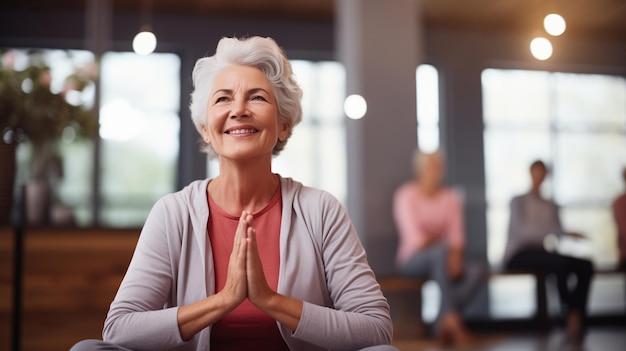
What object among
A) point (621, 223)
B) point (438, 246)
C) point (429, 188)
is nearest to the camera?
point (438, 246)

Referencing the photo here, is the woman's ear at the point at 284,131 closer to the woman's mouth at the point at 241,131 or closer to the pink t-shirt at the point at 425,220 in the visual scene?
the woman's mouth at the point at 241,131

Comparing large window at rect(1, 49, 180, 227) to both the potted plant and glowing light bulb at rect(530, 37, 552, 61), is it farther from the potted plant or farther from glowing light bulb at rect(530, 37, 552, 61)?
glowing light bulb at rect(530, 37, 552, 61)

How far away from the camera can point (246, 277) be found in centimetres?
111

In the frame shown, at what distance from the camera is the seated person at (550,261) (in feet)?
12.5

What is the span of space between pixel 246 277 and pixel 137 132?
12.9 feet

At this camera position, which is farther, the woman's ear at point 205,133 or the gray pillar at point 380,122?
the gray pillar at point 380,122

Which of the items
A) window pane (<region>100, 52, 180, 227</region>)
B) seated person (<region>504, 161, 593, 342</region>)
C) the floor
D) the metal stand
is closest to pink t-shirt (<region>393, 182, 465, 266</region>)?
seated person (<region>504, 161, 593, 342</region>)

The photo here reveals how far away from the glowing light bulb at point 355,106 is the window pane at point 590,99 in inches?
51.9

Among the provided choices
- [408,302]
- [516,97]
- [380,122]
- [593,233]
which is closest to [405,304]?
[408,302]

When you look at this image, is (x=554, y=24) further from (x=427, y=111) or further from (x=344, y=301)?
(x=344, y=301)

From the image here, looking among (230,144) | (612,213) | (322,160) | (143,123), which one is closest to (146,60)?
(143,123)

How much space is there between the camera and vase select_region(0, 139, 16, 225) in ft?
7.88

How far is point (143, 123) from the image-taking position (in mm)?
4875

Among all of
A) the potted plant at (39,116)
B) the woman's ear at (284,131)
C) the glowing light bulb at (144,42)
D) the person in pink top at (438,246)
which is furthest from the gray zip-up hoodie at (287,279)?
the glowing light bulb at (144,42)
